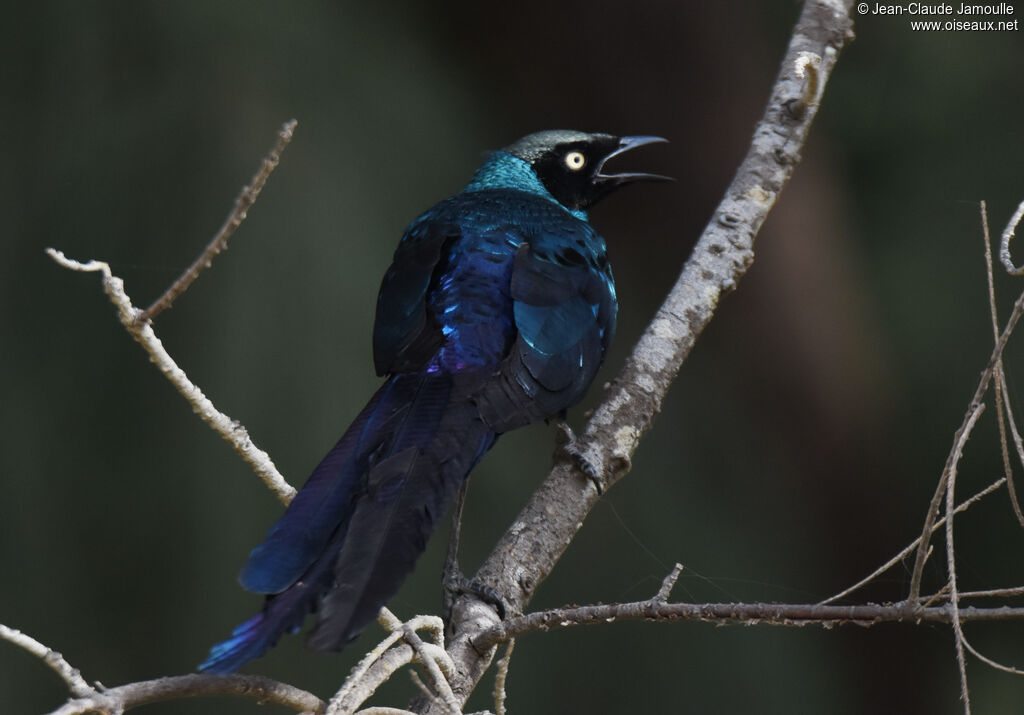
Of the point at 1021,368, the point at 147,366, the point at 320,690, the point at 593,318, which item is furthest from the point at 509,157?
the point at 1021,368

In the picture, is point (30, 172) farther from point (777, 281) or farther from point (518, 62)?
point (777, 281)

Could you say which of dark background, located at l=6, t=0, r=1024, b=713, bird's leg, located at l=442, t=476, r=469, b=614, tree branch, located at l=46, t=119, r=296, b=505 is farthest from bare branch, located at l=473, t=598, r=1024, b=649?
dark background, located at l=6, t=0, r=1024, b=713

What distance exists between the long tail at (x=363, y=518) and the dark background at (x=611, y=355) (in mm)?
1691

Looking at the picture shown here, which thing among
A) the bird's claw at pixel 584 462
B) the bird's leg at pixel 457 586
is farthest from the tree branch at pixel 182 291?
the bird's claw at pixel 584 462

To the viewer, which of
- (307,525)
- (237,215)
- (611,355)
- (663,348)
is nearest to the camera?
(237,215)

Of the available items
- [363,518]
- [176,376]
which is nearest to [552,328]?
[363,518]

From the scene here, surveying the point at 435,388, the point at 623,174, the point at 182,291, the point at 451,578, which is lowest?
the point at 451,578

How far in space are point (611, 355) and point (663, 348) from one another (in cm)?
204

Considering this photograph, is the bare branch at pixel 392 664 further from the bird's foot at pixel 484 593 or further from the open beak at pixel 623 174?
the open beak at pixel 623 174

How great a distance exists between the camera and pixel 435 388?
68.4 inches

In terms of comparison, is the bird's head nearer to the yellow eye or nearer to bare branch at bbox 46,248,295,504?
the yellow eye

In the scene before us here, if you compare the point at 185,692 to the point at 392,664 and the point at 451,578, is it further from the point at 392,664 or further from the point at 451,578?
the point at 451,578

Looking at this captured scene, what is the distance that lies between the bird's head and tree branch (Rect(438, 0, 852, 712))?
46cm

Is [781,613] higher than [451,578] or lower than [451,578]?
higher
